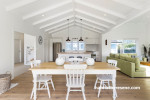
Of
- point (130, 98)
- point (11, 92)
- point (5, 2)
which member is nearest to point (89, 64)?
point (130, 98)

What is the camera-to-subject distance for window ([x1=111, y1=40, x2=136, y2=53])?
8.48 metres

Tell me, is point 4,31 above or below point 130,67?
Answer: above

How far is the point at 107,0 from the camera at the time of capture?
3.54 metres

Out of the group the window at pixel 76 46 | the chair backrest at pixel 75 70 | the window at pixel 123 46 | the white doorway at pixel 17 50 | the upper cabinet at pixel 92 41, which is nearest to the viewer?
the chair backrest at pixel 75 70

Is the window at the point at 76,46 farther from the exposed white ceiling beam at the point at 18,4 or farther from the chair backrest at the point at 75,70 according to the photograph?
the chair backrest at the point at 75,70

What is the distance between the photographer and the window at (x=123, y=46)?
848cm

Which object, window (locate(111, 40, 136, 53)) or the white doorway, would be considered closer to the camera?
the white doorway

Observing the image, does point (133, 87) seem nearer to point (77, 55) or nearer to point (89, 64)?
point (89, 64)

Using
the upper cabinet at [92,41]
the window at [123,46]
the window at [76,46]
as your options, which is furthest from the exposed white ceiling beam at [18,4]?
the window at [123,46]

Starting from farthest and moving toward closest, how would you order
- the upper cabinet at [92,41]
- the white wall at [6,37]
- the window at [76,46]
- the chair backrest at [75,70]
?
the window at [76,46], the upper cabinet at [92,41], the white wall at [6,37], the chair backrest at [75,70]

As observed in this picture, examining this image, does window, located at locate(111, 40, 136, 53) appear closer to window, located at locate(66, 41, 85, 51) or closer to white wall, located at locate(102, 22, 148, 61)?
white wall, located at locate(102, 22, 148, 61)

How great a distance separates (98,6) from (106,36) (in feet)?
14.8

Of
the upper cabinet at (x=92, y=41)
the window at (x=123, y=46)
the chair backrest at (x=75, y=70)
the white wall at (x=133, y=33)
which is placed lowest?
the chair backrest at (x=75, y=70)

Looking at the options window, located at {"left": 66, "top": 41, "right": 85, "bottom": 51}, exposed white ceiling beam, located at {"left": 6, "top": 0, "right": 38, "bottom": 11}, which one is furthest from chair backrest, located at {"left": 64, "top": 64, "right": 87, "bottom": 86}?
window, located at {"left": 66, "top": 41, "right": 85, "bottom": 51}
